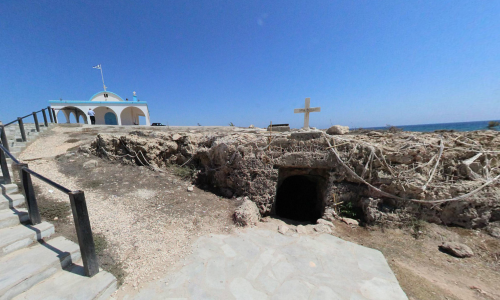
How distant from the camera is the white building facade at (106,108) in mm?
19047

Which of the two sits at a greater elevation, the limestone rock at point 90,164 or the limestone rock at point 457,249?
the limestone rock at point 90,164

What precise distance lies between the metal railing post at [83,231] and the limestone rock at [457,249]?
20.3 ft

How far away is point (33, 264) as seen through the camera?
232 cm

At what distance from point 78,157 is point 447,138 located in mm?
12048

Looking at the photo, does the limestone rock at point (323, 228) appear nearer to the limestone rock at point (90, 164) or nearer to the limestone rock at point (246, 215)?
the limestone rock at point (246, 215)

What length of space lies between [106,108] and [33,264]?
25334mm

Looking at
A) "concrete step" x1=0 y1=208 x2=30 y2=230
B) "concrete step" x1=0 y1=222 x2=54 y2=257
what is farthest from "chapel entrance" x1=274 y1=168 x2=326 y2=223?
"concrete step" x1=0 y1=208 x2=30 y2=230

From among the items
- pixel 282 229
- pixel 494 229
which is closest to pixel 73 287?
pixel 282 229

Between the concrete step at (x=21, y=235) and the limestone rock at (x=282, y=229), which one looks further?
the limestone rock at (x=282, y=229)

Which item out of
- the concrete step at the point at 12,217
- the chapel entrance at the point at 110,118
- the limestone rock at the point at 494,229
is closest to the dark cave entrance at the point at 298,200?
the limestone rock at the point at 494,229

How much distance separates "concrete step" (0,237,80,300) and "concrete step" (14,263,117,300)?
8 cm

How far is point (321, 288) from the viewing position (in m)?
2.66

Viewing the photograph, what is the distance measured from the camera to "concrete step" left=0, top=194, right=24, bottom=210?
3.22 m

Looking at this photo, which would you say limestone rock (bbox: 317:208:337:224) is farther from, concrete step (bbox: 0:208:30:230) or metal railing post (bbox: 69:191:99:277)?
concrete step (bbox: 0:208:30:230)
